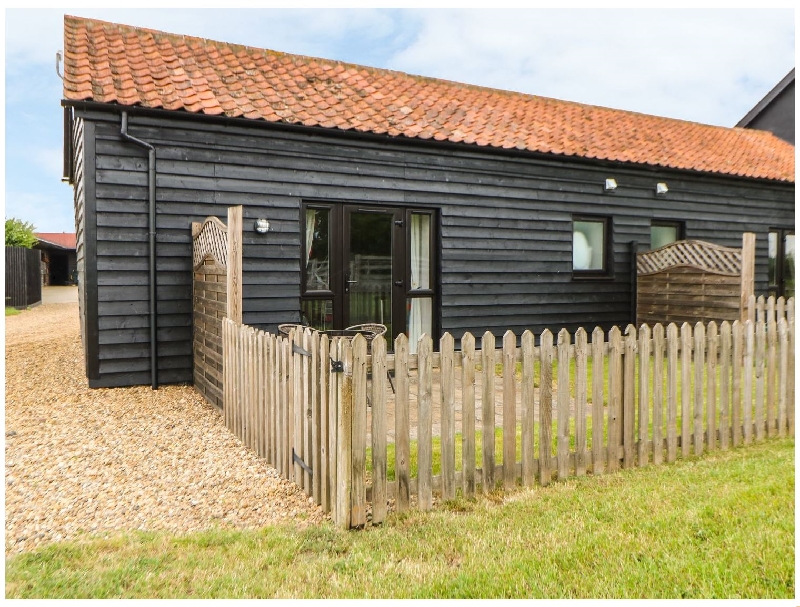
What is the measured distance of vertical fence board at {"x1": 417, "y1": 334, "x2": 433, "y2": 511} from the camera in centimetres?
341

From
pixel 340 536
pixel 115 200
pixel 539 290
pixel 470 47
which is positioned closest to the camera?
pixel 340 536

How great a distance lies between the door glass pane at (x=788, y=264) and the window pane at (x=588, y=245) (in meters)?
5.21

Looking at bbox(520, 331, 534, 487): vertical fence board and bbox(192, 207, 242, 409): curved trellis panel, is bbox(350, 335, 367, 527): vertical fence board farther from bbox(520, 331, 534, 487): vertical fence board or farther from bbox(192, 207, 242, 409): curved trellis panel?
bbox(192, 207, 242, 409): curved trellis panel

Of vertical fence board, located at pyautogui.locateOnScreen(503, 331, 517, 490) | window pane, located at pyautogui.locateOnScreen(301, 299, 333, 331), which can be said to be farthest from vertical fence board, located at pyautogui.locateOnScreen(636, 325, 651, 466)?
window pane, located at pyautogui.locateOnScreen(301, 299, 333, 331)

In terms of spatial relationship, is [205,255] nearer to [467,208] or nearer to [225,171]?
[225,171]

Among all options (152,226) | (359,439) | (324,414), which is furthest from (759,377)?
(152,226)

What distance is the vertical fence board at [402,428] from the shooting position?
11.0 feet

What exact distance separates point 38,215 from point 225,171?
40.0 meters

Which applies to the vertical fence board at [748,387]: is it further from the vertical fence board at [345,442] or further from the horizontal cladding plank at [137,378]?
the horizontal cladding plank at [137,378]

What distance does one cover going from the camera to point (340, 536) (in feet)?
9.90

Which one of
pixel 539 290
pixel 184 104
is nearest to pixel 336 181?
pixel 184 104

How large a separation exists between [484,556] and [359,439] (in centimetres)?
89

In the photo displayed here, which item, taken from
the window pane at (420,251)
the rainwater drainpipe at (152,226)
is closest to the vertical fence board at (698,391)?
the window pane at (420,251)

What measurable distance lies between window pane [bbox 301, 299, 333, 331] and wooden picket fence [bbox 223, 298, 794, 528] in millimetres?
2855
